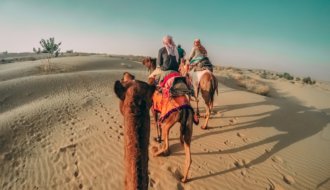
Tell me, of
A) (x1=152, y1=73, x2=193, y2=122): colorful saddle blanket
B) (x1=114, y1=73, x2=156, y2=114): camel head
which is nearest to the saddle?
(x1=152, y1=73, x2=193, y2=122): colorful saddle blanket

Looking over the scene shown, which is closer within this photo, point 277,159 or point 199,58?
point 277,159

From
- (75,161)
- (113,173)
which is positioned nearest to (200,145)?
(113,173)

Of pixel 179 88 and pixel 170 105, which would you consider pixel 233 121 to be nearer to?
pixel 179 88

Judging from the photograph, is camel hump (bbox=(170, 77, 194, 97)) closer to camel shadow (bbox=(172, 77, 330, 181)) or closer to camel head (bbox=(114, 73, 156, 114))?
camel shadow (bbox=(172, 77, 330, 181))

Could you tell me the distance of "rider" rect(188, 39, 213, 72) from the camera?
9.70 metres

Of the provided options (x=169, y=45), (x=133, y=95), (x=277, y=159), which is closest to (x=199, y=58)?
(x=169, y=45)

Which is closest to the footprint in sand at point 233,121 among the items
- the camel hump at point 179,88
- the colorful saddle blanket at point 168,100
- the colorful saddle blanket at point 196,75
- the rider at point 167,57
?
the colorful saddle blanket at point 196,75

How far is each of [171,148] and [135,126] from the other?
5520 millimetres

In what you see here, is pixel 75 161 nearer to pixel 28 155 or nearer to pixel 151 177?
pixel 28 155

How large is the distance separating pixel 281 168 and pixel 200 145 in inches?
94.8

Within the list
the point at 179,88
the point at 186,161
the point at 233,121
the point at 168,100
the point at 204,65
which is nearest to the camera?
the point at 186,161

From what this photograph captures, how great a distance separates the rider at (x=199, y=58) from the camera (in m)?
9.70

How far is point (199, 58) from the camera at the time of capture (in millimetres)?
9875

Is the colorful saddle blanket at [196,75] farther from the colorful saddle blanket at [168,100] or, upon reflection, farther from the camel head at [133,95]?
the camel head at [133,95]
